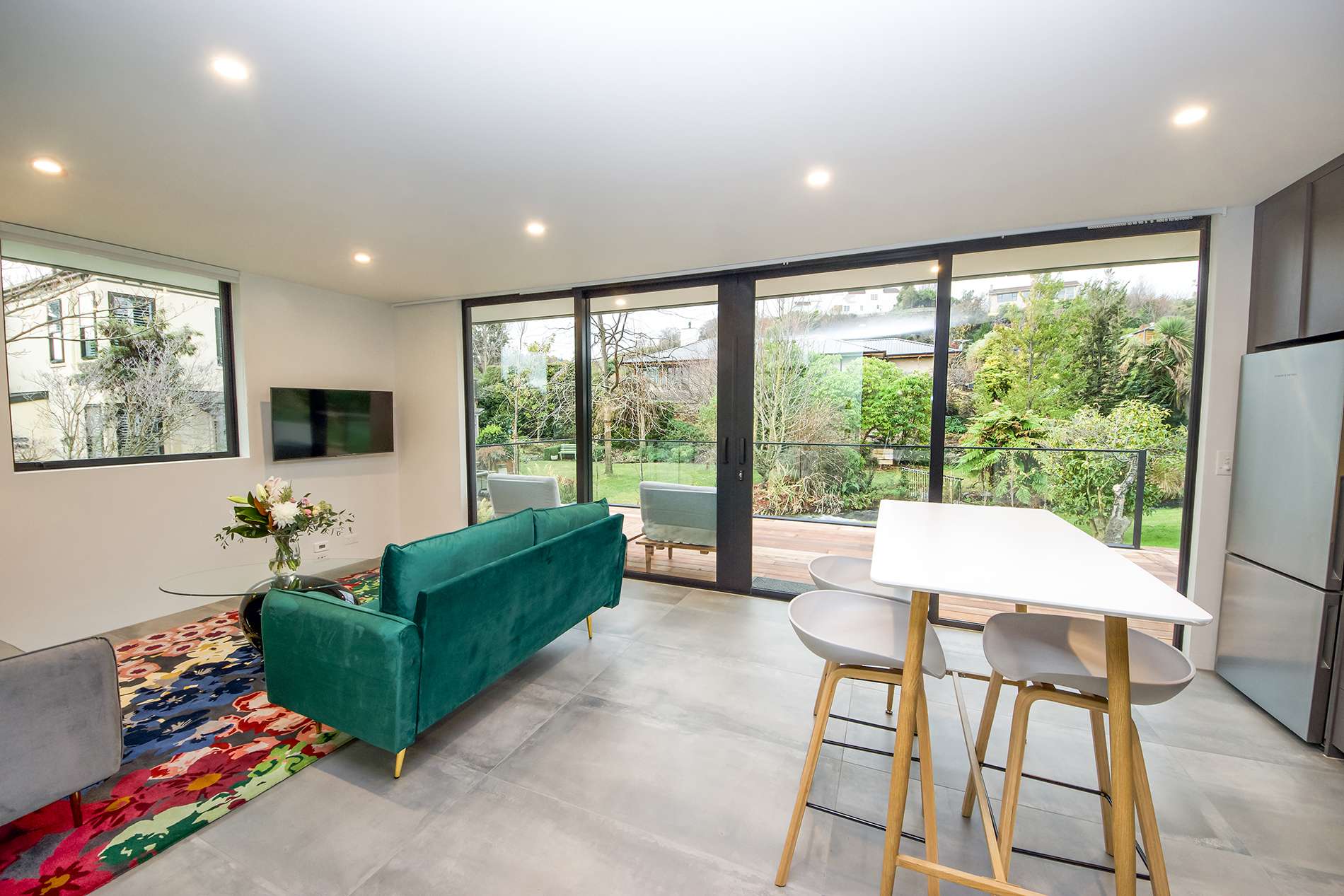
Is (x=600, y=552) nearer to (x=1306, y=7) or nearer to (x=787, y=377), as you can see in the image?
(x=787, y=377)

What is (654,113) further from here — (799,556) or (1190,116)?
(799,556)

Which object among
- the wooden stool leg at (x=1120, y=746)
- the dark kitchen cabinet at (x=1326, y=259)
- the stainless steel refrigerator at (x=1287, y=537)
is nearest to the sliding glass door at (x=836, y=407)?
the stainless steel refrigerator at (x=1287, y=537)

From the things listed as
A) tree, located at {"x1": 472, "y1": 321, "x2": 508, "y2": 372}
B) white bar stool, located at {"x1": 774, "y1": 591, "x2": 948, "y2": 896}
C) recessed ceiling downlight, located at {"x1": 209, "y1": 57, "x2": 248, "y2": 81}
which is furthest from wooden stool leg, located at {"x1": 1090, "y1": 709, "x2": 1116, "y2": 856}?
tree, located at {"x1": 472, "y1": 321, "x2": 508, "y2": 372}

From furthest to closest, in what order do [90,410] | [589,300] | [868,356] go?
[589,300] < [868,356] < [90,410]

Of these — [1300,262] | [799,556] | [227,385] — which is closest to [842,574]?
[799,556]

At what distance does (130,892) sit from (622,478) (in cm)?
329

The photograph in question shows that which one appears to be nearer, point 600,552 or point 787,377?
point 600,552

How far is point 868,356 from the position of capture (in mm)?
3545

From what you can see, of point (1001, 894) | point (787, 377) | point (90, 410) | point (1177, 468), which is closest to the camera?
point (1001, 894)

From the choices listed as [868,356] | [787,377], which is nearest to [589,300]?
[787,377]

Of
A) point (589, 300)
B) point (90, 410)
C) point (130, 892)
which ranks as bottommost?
point (130, 892)

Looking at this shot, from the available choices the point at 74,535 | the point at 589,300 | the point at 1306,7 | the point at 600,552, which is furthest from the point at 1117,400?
the point at 74,535

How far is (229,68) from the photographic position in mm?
1562

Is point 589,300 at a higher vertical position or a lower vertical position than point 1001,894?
higher
